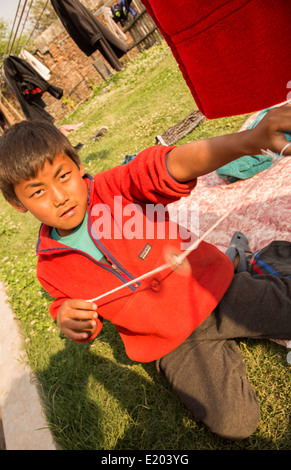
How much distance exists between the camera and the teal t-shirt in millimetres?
1569

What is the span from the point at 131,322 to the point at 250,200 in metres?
1.73

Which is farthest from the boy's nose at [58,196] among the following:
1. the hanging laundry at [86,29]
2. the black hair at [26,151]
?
the hanging laundry at [86,29]

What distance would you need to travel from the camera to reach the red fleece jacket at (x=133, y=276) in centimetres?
149

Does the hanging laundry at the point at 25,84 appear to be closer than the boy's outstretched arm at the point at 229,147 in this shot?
No

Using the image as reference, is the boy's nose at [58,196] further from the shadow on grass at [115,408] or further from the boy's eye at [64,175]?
the shadow on grass at [115,408]

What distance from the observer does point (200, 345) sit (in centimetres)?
166

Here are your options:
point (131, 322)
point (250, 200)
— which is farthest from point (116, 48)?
point (131, 322)

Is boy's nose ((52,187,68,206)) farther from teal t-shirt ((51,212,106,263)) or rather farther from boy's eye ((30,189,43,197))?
teal t-shirt ((51,212,106,263))

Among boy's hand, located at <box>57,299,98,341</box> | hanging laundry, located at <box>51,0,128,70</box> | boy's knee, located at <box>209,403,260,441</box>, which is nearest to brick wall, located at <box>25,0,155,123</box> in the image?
hanging laundry, located at <box>51,0,128,70</box>

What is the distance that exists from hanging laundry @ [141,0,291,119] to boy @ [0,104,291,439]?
0.48 metres

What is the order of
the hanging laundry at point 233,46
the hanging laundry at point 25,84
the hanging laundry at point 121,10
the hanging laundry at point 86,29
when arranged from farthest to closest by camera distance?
the hanging laundry at point 121,10 → the hanging laundry at point 25,84 → the hanging laundry at point 86,29 → the hanging laundry at point 233,46

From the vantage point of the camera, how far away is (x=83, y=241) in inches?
62.5

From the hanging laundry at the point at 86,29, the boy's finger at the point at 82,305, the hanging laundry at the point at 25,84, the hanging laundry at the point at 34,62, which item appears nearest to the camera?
the boy's finger at the point at 82,305

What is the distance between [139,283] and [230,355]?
719 mm
